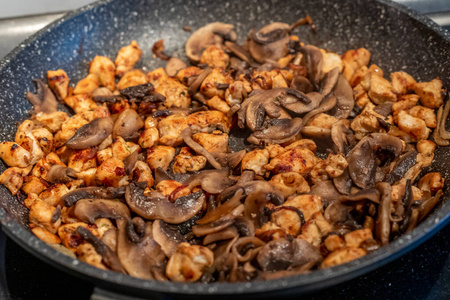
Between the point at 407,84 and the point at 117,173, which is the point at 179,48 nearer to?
the point at 117,173

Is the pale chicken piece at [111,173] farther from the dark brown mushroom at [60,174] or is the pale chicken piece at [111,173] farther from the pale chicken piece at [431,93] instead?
the pale chicken piece at [431,93]

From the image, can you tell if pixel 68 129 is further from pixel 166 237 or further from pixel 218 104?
pixel 166 237

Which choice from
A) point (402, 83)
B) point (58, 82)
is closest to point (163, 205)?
point (58, 82)

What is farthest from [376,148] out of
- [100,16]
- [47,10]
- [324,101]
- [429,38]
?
[47,10]

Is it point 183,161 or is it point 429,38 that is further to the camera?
point 429,38

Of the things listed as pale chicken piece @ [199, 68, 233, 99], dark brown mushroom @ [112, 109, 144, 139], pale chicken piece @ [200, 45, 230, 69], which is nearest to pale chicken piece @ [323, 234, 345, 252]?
pale chicken piece @ [199, 68, 233, 99]

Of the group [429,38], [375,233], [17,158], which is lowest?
[375,233]
